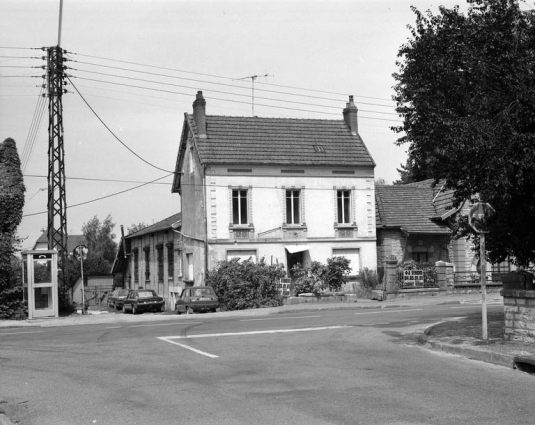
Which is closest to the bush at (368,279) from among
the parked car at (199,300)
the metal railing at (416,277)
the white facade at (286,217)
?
the white facade at (286,217)

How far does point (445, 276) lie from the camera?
37.0m

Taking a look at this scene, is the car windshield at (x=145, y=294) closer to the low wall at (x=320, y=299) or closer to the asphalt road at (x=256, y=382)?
the low wall at (x=320, y=299)

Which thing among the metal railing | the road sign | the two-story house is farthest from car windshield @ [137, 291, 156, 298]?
the road sign

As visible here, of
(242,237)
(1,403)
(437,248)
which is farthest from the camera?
(437,248)

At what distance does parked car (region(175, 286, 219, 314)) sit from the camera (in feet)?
103

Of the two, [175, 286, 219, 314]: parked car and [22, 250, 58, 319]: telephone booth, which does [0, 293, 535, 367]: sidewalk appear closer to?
[22, 250, 58, 319]: telephone booth

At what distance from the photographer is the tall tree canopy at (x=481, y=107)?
1242cm

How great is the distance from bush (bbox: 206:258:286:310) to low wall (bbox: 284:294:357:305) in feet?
2.20

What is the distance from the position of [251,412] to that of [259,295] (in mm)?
26016

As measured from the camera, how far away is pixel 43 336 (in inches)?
768

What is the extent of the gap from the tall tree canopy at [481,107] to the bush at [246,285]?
20.1 m

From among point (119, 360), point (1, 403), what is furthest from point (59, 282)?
point (1, 403)

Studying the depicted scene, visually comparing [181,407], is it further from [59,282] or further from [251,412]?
[59,282]

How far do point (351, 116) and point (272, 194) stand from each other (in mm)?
7909
